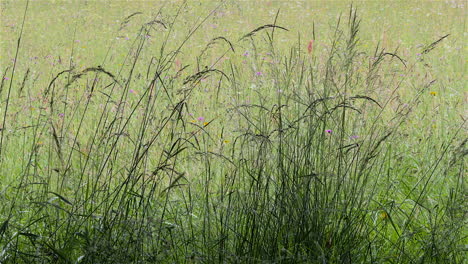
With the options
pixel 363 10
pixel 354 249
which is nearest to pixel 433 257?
pixel 354 249

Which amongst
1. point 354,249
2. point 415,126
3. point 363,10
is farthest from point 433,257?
point 363,10

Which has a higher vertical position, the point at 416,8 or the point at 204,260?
the point at 416,8

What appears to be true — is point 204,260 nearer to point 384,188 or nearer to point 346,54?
point 346,54

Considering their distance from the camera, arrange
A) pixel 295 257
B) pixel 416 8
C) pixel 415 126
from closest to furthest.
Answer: pixel 295 257, pixel 415 126, pixel 416 8

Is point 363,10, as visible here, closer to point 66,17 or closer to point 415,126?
point 66,17

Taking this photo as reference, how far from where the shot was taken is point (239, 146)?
3.22m

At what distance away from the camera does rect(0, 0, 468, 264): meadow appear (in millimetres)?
1845

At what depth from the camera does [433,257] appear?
1.89m

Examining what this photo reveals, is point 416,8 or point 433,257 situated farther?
point 416,8

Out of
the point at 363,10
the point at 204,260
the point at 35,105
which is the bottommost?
the point at 204,260

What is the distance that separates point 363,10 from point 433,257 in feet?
27.8

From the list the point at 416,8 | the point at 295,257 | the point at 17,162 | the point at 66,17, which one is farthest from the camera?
the point at 66,17

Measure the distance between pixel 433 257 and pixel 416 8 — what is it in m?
8.70

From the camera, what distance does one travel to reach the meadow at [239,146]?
1.84 meters
